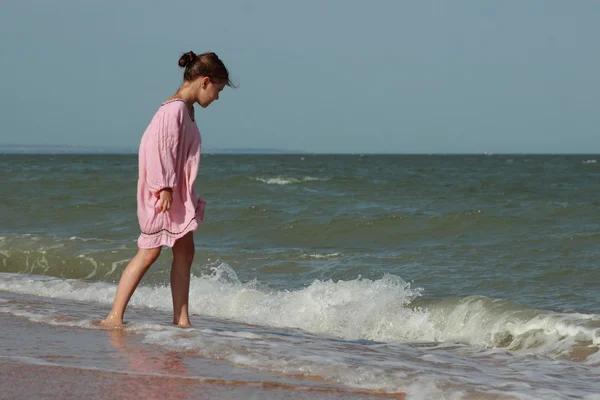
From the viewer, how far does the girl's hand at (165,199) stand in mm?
4781

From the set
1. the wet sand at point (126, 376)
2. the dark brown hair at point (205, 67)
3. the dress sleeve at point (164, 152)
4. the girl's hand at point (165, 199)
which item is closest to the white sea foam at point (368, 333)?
the wet sand at point (126, 376)

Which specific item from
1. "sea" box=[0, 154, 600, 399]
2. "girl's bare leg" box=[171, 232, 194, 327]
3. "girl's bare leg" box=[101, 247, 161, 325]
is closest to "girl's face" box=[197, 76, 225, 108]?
"girl's bare leg" box=[171, 232, 194, 327]

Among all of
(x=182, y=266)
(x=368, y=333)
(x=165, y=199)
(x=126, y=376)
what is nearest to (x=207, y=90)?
(x=165, y=199)

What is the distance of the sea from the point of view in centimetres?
420

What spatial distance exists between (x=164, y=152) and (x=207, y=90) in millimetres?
479

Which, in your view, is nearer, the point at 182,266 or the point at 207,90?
the point at 207,90

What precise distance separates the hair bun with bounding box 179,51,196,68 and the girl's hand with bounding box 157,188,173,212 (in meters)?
0.78

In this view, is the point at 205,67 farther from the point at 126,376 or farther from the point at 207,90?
the point at 126,376

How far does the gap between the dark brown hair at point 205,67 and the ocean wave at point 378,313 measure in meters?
2.60

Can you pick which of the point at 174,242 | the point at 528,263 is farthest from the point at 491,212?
the point at 174,242

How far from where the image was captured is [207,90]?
196 inches

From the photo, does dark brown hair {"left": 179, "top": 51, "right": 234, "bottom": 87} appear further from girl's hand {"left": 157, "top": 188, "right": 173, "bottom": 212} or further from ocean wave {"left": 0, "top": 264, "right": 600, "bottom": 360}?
ocean wave {"left": 0, "top": 264, "right": 600, "bottom": 360}

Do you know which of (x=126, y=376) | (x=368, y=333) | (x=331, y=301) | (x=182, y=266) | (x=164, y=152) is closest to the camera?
(x=126, y=376)

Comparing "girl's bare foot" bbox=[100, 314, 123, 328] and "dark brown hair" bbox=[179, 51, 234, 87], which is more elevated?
"dark brown hair" bbox=[179, 51, 234, 87]
